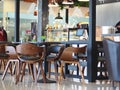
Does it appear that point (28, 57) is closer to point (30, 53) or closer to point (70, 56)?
point (30, 53)

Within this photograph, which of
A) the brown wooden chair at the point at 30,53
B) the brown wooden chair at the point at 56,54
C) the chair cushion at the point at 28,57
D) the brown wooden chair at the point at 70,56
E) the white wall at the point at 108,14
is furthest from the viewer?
the white wall at the point at 108,14

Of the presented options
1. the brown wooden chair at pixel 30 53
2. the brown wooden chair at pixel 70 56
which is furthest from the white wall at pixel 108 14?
the brown wooden chair at pixel 30 53

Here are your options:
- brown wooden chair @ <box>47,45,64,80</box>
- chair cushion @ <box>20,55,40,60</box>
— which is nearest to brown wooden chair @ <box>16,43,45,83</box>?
chair cushion @ <box>20,55,40,60</box>

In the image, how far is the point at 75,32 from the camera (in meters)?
9.03

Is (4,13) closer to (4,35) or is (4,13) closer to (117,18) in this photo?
(4,35)

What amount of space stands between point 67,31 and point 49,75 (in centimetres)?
150

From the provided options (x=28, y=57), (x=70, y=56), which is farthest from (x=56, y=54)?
(x=28, y=57)

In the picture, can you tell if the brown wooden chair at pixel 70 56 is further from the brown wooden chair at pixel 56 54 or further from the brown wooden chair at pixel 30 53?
the brown wooden chair at pixel 30 53

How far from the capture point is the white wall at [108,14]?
15557 millimetres

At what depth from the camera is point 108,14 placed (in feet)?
52.8

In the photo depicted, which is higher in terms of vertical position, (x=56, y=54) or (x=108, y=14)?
(x=108, y=14)

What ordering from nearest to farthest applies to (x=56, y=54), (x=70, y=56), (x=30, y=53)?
(x=30, y=53) → (x=70, y=56) → (x=56, y=54)

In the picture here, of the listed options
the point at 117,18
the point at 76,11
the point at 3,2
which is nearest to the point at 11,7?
the point at 3,2

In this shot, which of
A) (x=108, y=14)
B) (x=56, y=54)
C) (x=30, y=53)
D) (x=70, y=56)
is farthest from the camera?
(x=108, y=14)
